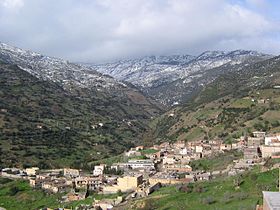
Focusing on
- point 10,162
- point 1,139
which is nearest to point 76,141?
point 1,139

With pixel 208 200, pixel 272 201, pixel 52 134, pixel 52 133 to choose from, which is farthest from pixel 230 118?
pixel 272 201

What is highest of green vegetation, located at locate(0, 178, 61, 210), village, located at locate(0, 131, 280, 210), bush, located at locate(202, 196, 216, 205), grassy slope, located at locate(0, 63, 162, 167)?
grassy slope, located at locate(0, 63, 162, 167)

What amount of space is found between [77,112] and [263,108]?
288ft

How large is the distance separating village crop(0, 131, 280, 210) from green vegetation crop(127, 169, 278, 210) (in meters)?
5.90

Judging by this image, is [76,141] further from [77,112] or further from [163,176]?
[163,176]

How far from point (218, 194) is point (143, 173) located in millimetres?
27296

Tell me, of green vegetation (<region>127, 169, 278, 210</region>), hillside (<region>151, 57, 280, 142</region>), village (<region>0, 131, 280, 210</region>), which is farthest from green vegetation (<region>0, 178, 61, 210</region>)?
hillside (<region>151, 57, 280, 142</region>)

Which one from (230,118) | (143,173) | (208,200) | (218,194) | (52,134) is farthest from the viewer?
(52,134)

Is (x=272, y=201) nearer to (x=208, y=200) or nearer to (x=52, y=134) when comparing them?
(x=208, y=200)

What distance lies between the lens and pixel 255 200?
50.3 metres

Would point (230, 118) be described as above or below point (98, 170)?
above

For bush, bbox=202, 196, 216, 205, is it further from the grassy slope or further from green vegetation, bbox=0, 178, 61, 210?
the grassy slope

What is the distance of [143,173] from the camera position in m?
84.8

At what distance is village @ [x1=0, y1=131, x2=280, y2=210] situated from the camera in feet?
244
